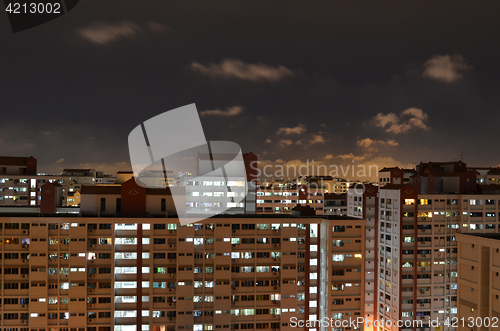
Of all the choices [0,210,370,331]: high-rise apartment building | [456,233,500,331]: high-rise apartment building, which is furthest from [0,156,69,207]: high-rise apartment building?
[456,233,500,331]: high-rise apartment building

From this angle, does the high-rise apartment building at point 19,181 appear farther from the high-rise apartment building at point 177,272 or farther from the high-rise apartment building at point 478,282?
the high-rise apartment building at point 478,282

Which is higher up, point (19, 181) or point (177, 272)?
point (19, 181)

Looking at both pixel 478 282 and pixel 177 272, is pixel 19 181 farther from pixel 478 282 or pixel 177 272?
pixel 478 282

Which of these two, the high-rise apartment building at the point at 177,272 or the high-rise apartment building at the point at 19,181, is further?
the high-rise apartment building at the point at 19,181

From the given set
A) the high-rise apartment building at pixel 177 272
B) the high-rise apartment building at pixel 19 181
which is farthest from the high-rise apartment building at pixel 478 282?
the high-rise apartment building at pixel 19 181

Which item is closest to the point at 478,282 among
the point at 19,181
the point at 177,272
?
the point at 177,272

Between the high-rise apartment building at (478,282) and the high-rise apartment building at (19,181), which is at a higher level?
the high-rise apartment building at (19,181)

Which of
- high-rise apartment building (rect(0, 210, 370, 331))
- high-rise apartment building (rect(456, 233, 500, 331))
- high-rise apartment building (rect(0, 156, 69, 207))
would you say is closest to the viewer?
high-rise apartment building (rect(456, 233, 500, 331))

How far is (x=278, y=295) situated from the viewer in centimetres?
2203

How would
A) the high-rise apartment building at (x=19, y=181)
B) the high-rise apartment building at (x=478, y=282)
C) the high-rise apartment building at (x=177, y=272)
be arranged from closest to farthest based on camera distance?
the high-rise apartment building at (x=478, y=282)
the high-rise apartment building at (x=177, y=272)
the high-rise apartment building at (x=19, y=181)

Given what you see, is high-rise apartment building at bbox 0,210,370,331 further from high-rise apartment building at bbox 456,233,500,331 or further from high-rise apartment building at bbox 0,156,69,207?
high-rise apartment building at bbox 0,156,69,207

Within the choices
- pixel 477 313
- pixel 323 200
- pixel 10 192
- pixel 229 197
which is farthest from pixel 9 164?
pixel 477 313

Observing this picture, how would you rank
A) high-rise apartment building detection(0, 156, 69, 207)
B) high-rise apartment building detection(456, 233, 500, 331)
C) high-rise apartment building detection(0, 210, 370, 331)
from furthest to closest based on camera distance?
high-rise apartment building detection(0, 156, 69, 207), high-rise apartment building detection(0, 210, 370, 331), high-rise apartment building detection(456, 233, 500, 331)

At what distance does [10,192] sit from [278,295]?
42.1 metres
